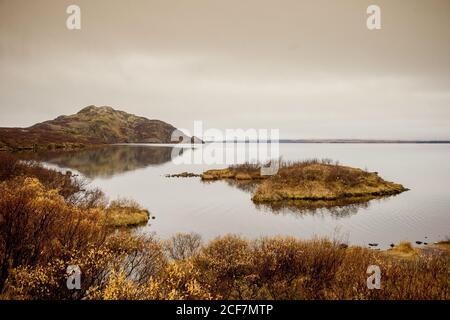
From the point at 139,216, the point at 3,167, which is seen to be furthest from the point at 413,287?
the point at 3,167

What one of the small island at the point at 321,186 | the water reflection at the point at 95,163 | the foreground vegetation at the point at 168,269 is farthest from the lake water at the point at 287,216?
the water reflection at the point at 95,163

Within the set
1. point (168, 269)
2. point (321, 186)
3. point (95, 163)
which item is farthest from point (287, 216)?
point (95, 163)

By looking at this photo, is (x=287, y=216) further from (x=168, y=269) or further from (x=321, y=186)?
(x=168, y=269)

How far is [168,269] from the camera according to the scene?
14.0 meters

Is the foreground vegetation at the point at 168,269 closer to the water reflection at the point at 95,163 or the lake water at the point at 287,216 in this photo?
the lake water at the point at 287,216

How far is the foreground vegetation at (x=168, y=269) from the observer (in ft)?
45.9

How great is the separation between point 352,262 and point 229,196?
41.2 m

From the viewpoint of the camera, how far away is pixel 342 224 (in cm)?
4209

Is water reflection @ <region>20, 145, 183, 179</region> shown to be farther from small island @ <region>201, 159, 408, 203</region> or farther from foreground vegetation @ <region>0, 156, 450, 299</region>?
foreground vegetation @ <region>0, 156, 450, 299</region>

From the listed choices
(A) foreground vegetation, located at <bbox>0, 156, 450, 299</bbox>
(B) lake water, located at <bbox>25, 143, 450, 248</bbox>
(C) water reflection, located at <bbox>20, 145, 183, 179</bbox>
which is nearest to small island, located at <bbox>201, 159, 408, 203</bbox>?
(B) lake water, located at <bbox>25, 143, 450, 248</bbox>

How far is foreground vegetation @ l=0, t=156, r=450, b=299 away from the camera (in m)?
14.0

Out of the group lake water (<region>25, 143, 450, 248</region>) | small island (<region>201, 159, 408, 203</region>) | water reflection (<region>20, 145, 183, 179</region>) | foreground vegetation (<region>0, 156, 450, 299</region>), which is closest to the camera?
foreground vegetation (<region>0, 156, 450, 299</region>)

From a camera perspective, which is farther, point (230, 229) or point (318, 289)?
point (230, 229)
